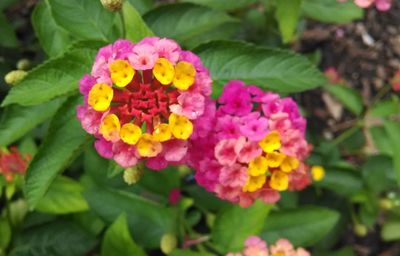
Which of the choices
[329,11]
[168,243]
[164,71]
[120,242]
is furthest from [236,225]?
[329,11]

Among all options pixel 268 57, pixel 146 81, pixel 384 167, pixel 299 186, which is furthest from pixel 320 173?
pixel 146 81

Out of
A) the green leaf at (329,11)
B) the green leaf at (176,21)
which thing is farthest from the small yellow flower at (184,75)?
the green leaf at (329,11)

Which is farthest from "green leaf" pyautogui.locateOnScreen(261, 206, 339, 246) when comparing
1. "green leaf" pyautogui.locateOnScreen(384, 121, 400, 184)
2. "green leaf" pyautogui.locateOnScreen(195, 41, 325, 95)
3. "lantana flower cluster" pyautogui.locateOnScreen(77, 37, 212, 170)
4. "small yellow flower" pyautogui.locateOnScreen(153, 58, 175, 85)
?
"small yellow flower" pyautogui.locateOnScreen(153, 58, 175, 85)

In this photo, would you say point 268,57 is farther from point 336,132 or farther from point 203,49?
point 336,132

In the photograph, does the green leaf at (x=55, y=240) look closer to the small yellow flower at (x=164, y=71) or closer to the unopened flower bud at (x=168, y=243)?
the unopened flower bud at (x=168, y=243)

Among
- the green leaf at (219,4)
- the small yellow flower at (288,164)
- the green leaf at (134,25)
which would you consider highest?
the green leaf at (134,25)

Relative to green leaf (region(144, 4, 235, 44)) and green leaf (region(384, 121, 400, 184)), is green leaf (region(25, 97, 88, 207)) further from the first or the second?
green leaf (region(384, 121, 400, 184))

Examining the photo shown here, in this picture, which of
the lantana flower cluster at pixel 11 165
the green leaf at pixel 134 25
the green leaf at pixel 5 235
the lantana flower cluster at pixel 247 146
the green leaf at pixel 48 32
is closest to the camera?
the lantana flower cluster at pixel 247 146
